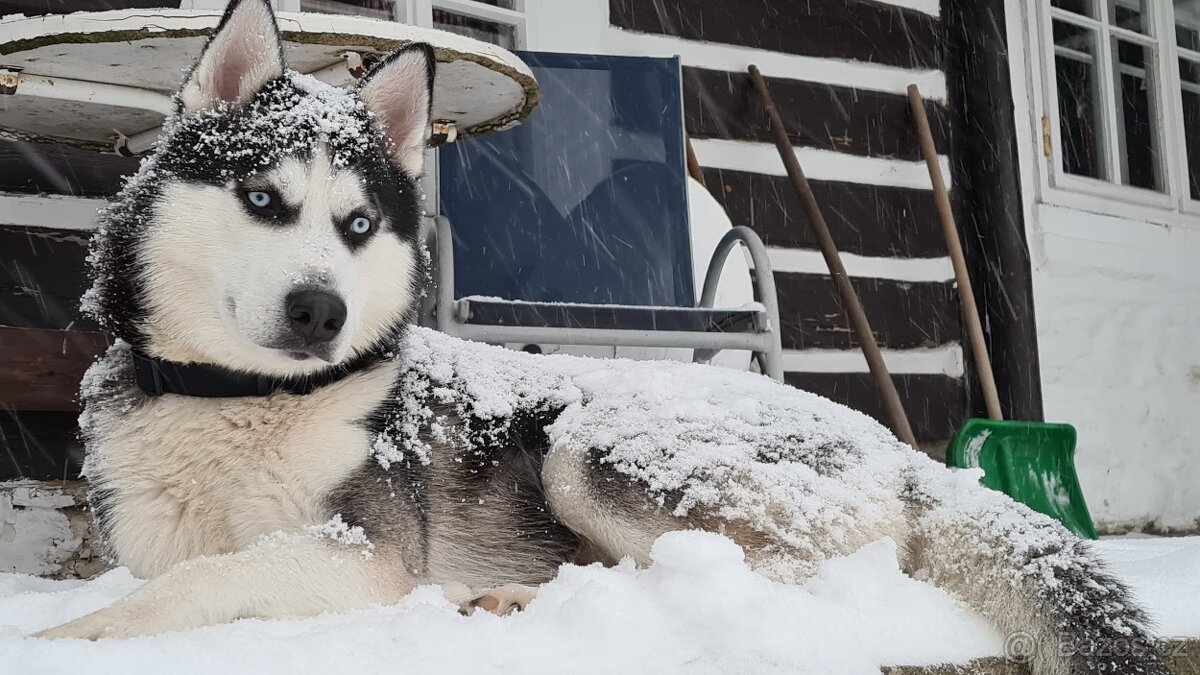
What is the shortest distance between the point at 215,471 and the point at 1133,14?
660cm

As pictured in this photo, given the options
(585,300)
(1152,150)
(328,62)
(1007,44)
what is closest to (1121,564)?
(585,300)

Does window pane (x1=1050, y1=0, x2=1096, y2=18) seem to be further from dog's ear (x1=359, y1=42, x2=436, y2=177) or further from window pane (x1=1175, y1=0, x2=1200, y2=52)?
dog's ear (x1=359, y1=42, x2=436, y2=177)

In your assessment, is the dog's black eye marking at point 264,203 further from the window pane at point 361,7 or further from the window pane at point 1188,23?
the window pane at point 1188,23

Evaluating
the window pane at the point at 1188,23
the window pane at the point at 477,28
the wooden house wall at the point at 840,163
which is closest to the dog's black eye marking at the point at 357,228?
the window pane at the point at 477,28

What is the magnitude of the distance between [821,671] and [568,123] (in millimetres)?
2796

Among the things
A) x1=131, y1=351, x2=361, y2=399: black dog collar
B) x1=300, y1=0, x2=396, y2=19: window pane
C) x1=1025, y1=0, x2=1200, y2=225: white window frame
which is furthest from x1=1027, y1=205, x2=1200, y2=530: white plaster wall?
x1=131, y1=351, x2=361, y2=399: black dog collar

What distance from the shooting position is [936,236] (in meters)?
5.61

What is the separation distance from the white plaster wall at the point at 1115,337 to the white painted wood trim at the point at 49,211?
14.9 feet

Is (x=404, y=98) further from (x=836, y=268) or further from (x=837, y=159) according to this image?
(x=837, y=159)

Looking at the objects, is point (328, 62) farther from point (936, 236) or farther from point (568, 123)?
point (936, 236)

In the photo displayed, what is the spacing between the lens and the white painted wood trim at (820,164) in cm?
498

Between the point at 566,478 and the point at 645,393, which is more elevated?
the point at 645,393

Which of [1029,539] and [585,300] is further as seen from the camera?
[585,300]

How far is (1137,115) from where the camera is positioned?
21.1 ft
